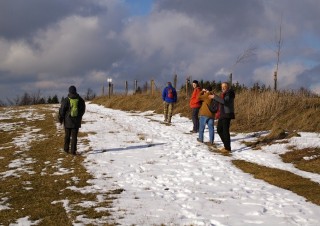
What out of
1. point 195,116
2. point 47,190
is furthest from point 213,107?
point 47,190

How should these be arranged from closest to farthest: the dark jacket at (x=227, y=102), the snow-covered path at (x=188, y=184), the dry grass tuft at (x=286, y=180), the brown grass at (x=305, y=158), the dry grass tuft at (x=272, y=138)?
1. the snow-covered path at (x=188, y=184)
2. the dry grass tuft at (x=286, y=180)
3. the brown grass at (x=305, y=158)
4. the dark jacket at (x=227, y=102)
5. the dry grass tuft at (x=272, y=138)

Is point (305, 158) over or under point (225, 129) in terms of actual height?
under

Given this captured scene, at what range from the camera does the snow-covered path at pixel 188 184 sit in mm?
6441

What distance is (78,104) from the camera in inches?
478

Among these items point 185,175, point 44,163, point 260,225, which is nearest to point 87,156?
point 44,163

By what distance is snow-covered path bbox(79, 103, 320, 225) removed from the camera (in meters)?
6.44

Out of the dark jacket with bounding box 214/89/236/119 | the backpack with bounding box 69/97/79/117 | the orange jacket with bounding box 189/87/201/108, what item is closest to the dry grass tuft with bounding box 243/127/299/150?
the dark jacket with bounding box 214/89/236/119

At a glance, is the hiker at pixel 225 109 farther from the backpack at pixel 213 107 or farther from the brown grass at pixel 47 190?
the brown grass at pixel 47 190

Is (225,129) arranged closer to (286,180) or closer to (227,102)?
(227,102)

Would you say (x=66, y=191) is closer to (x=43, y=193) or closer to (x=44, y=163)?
(x=43, y=193)

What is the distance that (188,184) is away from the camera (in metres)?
8.60

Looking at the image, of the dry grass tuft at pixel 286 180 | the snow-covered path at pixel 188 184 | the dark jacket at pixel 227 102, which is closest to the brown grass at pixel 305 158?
the snow-covered path at pixel 188 184

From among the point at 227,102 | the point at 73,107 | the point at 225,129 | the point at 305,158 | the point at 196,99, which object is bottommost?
the point at 305,158

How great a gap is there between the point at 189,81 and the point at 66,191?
→ 74.8 feet
